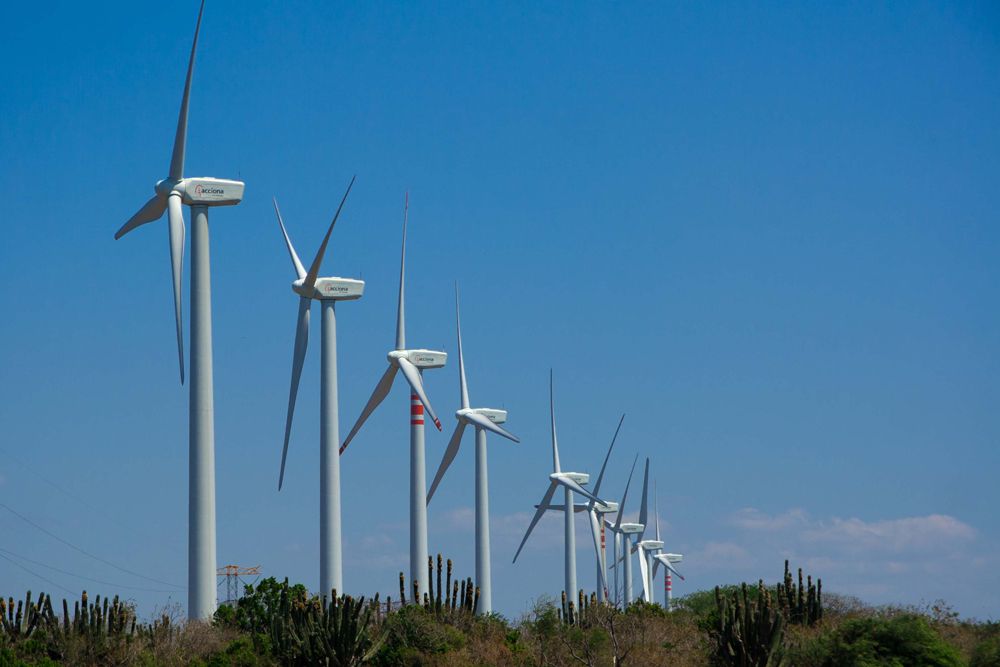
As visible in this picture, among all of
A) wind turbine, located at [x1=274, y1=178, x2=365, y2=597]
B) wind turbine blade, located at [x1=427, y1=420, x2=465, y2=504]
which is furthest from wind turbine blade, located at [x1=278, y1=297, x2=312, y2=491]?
wind turbine blade, located at [x1=427, y1=420, x2=465, y2=504]

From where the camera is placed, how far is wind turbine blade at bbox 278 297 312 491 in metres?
55.1

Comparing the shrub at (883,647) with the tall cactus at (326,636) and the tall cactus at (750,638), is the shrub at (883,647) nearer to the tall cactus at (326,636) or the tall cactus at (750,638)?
the tall cactus at (750,638)

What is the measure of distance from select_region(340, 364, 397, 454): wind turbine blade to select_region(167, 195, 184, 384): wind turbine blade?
19244mm

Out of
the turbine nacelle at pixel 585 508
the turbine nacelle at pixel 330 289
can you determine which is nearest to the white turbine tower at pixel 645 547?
the turbine nacelle at pixel 585 508

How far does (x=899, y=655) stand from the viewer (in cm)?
4056

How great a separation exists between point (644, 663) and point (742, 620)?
3036 millimetres

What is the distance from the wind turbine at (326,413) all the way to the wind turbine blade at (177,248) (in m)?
8.61

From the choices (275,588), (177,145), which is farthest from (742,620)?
(177,145)

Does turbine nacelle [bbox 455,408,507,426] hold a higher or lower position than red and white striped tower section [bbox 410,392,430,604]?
higher

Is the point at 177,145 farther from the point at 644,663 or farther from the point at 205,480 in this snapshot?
the point at 644,663

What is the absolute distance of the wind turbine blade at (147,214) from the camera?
5038 cm

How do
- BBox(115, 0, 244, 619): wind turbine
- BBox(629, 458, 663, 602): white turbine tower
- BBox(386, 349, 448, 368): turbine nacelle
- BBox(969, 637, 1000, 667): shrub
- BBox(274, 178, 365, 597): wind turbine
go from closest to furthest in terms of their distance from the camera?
BBox(969, 637, 1000, 667): shrub → BBox(115, 0, 244, 619): wind turbine → BBox(274, 178, 365, 597): wind turbine → BBox(386, 349, 448, 368): turbine nacelle → BBox(629, 458, 663, 602): white turbine tower

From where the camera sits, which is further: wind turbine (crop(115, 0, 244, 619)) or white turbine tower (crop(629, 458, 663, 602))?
white turbine tower (crop(629, 458, 663, 602))

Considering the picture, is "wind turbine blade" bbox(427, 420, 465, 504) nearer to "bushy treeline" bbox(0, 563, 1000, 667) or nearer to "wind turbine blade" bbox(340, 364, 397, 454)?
"wind turbine blade" bbox(340, 364, 397, 454)
